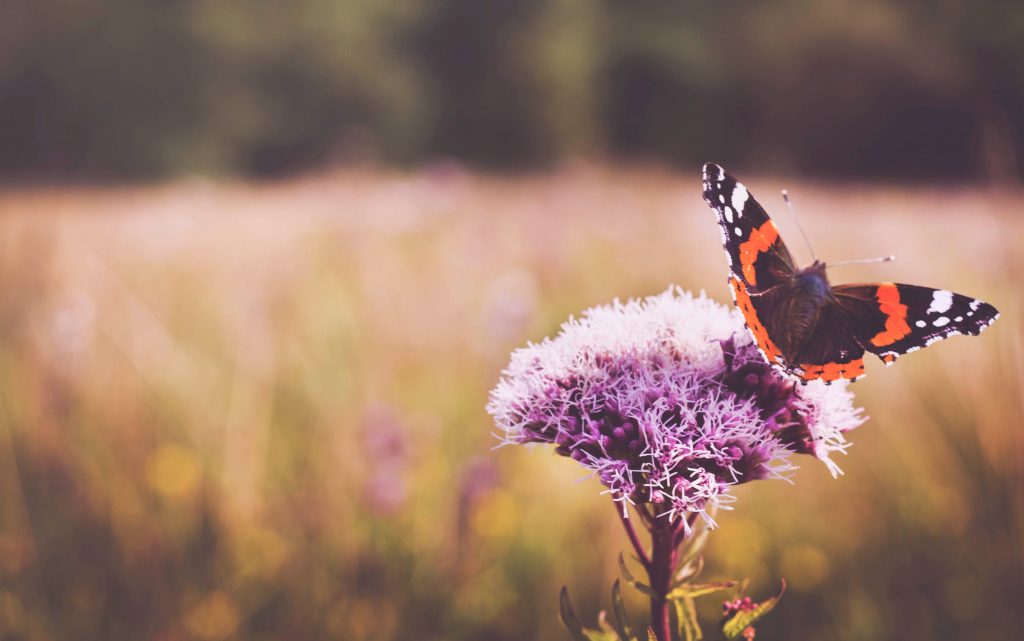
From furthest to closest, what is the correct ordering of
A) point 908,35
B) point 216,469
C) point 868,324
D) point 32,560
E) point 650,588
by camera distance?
point 908,35 < point 216,469 < point 32,560 < point 868,324 < point 650,588

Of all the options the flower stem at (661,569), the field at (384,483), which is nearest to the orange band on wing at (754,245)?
the flower stem at (661,569)

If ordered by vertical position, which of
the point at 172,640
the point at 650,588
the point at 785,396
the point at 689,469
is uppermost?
the point at 785,396

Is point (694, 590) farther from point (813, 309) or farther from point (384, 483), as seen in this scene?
point (384, 483)

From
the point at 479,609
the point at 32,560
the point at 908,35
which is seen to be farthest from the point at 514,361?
the point at 908,35

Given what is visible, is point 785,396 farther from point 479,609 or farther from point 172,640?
point 172,640

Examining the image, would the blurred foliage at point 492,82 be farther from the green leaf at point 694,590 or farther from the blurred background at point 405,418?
the green leaf at point 694,590

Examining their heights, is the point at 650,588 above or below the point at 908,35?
below

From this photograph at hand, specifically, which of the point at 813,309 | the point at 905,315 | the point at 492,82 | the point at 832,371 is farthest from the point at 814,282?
the point at 492,82
